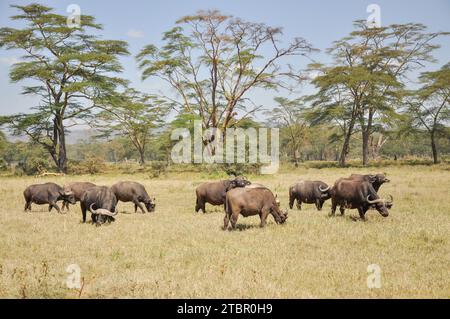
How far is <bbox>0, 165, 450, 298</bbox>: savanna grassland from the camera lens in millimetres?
6406

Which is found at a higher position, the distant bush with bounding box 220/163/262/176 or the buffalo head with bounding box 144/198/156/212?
the distant bush with bounding box 220/163/262/176

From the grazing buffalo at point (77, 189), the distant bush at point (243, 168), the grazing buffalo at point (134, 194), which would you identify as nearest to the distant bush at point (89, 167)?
the distant bush at point (243, 168)

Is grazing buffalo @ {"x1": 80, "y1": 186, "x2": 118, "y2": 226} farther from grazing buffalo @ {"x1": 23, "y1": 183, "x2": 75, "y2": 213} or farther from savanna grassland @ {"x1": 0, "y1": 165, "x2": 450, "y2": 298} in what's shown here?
grazing buffalo @ {"x1": 23, "y1": 183, "x2": 75, "y2": 213}

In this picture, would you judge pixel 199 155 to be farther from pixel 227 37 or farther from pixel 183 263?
pixel 183 263

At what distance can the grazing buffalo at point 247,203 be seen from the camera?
1059 centimetres

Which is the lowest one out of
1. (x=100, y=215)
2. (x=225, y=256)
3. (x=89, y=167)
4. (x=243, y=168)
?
(x=225, y=256)

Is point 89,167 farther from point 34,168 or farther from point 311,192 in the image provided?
point 311,192

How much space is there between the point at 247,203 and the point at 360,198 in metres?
3.67

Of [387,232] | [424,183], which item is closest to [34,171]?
[424,183]

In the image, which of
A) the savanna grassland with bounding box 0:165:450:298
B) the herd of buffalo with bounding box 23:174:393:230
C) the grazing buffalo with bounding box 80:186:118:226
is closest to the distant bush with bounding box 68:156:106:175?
the herd of buffalo with bounding box 23:174:393:230

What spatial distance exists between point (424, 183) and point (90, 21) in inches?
1219

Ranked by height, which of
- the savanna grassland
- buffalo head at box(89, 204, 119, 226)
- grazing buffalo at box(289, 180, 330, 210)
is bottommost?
the savanna grassland

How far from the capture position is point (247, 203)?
419 inches

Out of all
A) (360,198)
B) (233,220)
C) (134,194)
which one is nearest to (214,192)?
(134,194)
